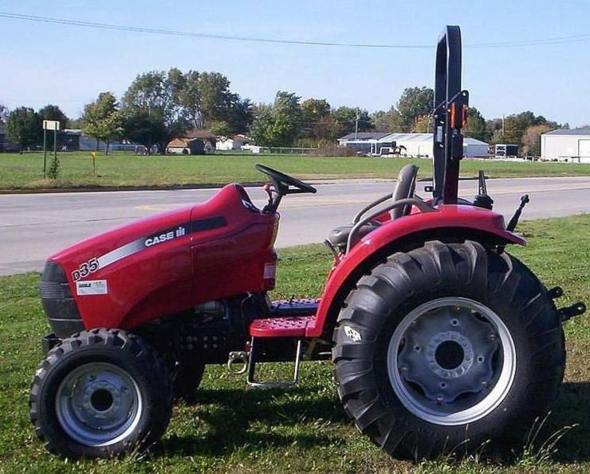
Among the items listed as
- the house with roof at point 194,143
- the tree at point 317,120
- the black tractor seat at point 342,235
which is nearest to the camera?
the black tractor seat at point 342,235

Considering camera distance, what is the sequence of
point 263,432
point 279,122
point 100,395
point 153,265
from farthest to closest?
point 279,122 < point 263,432 < point 153,265 < point 100,395

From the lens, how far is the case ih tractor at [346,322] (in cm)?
432

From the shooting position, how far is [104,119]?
369ft

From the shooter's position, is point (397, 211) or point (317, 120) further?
point (317, 120)

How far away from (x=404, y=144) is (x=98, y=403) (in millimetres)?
118325

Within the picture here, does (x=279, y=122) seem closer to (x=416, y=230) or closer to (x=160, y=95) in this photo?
(x=160, y=95)

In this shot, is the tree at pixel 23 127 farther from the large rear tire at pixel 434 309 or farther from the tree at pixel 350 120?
the large rear tire at pixel 434 309

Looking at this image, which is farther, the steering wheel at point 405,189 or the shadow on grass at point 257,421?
the steering wheel at point 405,189

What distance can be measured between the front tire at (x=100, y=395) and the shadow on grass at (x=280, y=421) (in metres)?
0.21

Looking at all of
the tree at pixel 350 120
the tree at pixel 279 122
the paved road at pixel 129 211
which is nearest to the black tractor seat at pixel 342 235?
the paved road at pixel 129 211

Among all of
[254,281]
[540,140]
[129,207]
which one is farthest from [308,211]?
[540,140]

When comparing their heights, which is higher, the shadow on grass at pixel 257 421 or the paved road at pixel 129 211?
the paved road at pixel 129 211

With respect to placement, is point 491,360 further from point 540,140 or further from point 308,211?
point 540,140

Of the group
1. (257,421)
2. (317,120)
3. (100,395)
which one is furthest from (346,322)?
(317,120)
